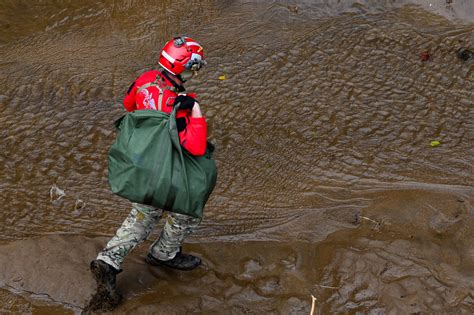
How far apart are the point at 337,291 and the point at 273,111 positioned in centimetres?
221

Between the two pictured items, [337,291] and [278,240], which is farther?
[278,240]

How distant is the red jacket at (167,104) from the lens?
10.1 feet

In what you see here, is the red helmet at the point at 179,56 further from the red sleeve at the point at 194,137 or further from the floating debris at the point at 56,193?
the floating debris at the point at 56,193

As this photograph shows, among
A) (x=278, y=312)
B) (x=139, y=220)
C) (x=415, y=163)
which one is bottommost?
(x=278, y=312)

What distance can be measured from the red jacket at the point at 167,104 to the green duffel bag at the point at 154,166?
0.20 ft

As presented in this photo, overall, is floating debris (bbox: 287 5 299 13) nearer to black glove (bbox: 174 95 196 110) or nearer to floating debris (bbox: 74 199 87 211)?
floating debris (bbox: 74 199 87 211)

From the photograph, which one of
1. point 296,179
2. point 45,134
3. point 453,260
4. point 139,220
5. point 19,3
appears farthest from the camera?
point 19,3

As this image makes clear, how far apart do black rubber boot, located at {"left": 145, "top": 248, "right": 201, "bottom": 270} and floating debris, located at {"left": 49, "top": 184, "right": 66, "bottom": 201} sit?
1140mm

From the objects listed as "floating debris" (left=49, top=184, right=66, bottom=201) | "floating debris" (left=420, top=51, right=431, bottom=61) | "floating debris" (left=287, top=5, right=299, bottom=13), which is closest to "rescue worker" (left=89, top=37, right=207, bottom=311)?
"floating debris" (left=49, top=184, right=66, bottom=201)

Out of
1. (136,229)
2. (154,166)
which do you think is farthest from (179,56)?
(136,229)

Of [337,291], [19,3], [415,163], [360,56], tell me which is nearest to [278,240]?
[337,291]

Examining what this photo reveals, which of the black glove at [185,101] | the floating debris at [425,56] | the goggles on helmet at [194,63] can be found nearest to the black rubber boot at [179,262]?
the black glove at [185,101]

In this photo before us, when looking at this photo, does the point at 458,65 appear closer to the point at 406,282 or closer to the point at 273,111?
the point at 273,111

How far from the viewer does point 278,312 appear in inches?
145
